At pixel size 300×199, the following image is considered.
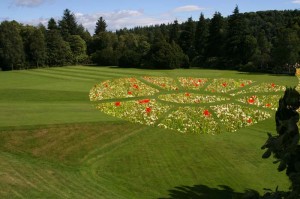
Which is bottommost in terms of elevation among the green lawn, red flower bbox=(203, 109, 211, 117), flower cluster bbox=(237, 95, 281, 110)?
the green lawn

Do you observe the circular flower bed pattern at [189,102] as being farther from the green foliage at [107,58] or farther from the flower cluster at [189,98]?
the green foliage at [107,58]

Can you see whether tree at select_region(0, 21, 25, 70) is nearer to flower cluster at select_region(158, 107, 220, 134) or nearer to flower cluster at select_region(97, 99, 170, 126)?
flower cluster at select_region(97, 99, 170, 126)

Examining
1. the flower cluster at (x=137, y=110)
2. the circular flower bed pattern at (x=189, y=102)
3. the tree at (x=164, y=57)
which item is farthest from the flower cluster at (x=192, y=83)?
the tree at (x=164, y=57)

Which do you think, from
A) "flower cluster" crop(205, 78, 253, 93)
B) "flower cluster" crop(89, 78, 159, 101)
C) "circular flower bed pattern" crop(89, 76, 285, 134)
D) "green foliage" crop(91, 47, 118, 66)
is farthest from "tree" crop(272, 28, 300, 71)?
"green foliage" crop(91, 47, 118, 66)

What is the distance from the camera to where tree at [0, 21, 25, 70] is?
A: 83875 mm

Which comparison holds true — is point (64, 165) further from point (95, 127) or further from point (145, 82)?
point (145, 82)

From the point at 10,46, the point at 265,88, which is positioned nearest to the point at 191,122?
the point at 265,88

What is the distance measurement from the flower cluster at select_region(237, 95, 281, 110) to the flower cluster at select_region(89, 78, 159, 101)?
10724mm

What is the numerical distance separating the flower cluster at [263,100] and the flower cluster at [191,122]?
21.6 feet

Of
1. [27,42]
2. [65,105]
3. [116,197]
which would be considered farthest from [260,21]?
[116,197]

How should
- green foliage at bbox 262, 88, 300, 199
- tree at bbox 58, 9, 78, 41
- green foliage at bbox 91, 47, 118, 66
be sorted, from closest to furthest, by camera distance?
green foliage at bbox 262, 88, 300, 199 < green foliage at bbox 91, 47, 118, 66 < tree at bbox 58, 9, 78, 41

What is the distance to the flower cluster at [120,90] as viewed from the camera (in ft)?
130

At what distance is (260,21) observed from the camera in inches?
4279

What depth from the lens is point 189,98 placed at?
37531 mm
